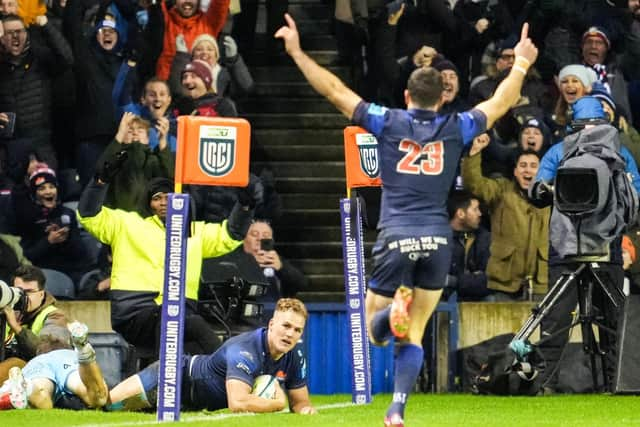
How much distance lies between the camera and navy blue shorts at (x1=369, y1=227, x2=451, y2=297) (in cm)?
1249

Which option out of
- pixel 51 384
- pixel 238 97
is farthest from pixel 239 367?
pixel 238 97

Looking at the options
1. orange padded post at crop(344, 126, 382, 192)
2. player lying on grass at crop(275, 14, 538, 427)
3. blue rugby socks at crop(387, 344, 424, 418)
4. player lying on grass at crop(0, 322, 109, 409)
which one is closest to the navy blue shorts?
player lying on grass at crop(275, 14, 538, 427)

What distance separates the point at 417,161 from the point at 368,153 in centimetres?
304

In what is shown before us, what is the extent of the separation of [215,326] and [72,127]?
17.0 ft

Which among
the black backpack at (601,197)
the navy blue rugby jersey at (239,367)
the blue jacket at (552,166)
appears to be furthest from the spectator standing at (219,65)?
the navy blue rugby jersey at (239,367)

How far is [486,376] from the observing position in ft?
56.3

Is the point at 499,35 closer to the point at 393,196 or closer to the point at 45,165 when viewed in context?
the point at 45,165

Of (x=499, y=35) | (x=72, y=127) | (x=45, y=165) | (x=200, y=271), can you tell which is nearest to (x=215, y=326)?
(x=200, y=271)

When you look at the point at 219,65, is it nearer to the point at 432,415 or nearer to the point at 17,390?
the point at 17,390

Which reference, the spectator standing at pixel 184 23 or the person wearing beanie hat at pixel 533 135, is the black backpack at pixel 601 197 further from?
the spectator standing at pixel 184 23

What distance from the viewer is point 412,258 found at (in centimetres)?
1248

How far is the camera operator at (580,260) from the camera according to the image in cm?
1700

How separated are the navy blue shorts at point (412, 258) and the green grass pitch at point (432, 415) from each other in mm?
1190

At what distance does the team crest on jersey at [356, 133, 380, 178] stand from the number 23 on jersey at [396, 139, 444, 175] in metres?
2.96
